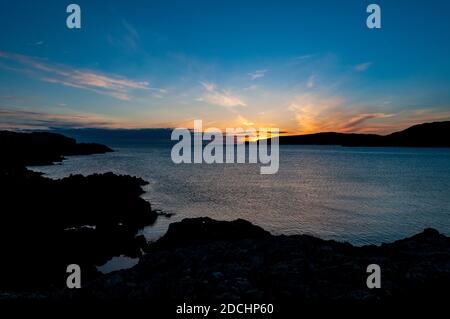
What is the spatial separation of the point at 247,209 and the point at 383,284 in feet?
118

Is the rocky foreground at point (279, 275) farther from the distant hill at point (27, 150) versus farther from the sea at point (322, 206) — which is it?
the distant hill at point (27, 150)

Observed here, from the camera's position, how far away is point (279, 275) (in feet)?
33.9

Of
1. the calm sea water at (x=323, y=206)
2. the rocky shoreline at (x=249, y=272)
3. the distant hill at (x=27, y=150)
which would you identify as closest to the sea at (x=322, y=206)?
the calm sea water at (x=323, y=206)

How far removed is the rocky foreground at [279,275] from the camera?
930cm

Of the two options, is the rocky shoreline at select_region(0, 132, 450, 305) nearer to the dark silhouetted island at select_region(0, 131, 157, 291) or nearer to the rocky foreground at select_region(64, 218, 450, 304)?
the rocky foreground at select_region(64, 218, 450, 304)

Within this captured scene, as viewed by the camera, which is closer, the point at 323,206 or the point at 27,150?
the point at 323,206

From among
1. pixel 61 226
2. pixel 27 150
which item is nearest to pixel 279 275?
pixel 61 226

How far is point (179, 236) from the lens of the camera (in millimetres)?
22828

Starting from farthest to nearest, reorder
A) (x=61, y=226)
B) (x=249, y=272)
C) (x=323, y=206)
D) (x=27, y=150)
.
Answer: (x=27, y=150), (x=323, y=206), (x=61, y=226), (x=249, y=272)

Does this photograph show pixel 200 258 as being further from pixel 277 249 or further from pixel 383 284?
pixel 383 284

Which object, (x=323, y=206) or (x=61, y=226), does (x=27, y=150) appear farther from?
(x=323, y=206)

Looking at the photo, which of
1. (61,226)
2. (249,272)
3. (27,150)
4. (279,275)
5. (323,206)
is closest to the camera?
(279,275)

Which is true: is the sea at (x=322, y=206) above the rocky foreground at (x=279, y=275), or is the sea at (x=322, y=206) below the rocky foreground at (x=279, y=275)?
below
